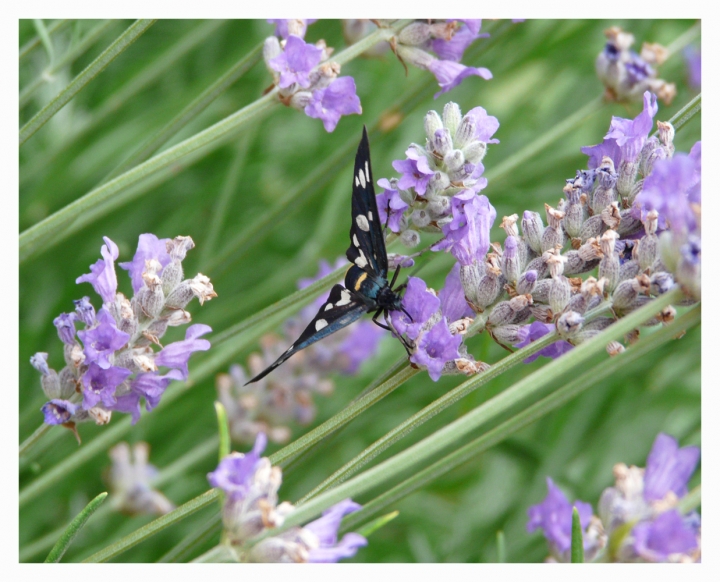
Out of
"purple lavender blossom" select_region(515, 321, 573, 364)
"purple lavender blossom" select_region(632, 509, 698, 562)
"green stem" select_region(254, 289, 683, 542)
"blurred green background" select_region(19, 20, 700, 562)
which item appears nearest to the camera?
"green stem" select_region(254, 289, 683, 542)

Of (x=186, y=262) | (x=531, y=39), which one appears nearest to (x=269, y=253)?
(x=186, y=262)

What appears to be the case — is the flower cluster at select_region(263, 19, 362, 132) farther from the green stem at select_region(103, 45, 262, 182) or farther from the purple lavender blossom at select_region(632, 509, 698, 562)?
the purple lavender blossom at select_region(632, 509, 698, 562)

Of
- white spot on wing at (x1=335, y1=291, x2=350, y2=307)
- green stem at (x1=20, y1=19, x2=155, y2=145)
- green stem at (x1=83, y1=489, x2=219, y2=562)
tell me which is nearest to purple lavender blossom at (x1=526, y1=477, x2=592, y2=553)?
white spot on wing at (x1=335, y1=291, x2=350, y2=307)

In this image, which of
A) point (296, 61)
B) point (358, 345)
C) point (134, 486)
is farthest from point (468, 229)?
point (134, 486)

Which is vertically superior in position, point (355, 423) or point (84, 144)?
point (84, 144)

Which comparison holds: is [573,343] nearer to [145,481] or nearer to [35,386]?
[145,481]

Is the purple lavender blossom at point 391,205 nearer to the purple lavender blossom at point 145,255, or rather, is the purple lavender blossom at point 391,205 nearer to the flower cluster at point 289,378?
the purple lavender blossom at point 145,255

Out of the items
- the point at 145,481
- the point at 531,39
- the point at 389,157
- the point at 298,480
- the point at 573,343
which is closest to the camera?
the point at 573,343
